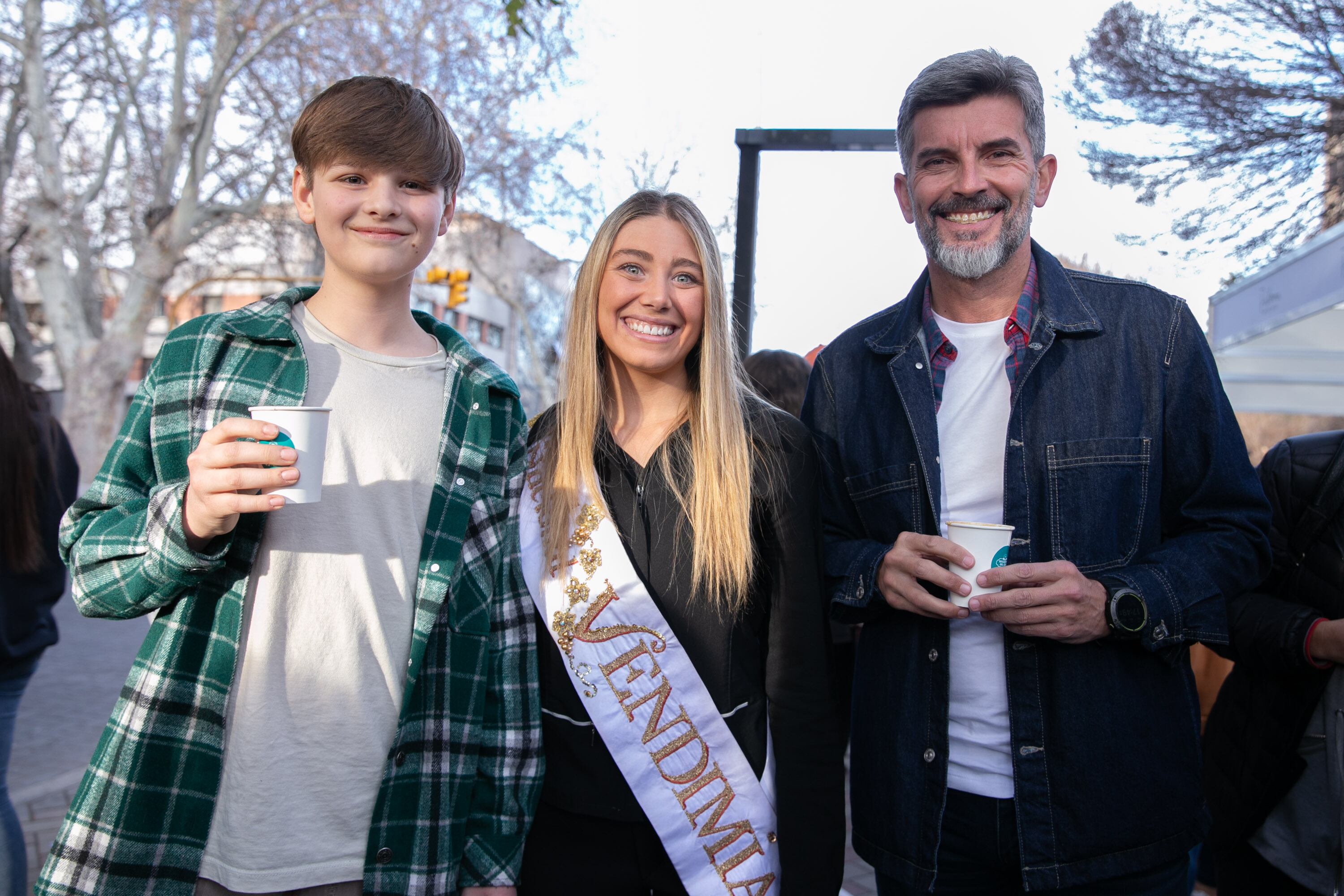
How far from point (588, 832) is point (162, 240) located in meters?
16.7

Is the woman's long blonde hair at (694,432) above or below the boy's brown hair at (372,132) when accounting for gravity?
below

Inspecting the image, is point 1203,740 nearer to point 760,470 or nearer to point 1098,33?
point 760,470

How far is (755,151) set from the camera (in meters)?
4.05

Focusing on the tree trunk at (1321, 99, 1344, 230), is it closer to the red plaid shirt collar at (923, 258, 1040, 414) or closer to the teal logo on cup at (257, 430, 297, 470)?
the red plaid shirt collar at (923, 258, 1040, 414)

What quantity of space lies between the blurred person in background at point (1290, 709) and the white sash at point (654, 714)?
3.72 feet

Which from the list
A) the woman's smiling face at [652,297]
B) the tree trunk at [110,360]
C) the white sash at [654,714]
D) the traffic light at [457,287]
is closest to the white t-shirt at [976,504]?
the white sash at [654,714]

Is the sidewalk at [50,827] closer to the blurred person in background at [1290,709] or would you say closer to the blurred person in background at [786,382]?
the blurred person in background at [786,382]

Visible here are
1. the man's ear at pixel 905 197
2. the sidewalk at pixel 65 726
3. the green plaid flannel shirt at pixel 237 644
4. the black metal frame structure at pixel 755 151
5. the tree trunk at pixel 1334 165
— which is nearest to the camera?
the green plaid flannel shirt at pixel 237 644

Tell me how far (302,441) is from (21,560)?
1.88 m

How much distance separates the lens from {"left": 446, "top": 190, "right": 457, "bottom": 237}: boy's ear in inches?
79.7

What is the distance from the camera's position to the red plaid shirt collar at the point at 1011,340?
2.04 m

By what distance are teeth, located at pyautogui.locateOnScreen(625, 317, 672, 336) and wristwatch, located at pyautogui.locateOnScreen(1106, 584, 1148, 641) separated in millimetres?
1046

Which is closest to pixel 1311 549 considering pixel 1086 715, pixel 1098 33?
pixel 1086 715

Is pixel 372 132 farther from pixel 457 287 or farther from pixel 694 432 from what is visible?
pixel 457 287
